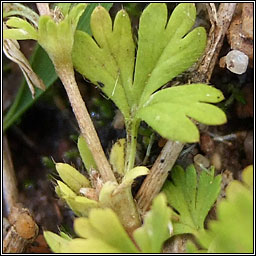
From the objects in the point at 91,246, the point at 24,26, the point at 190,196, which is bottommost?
the point at 190,196

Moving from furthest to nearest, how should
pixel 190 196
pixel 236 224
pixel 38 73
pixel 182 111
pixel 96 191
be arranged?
pixel 38 73 < pixel 190 196 < pixel 96 191 < pixel 182 111 < pixel 236 224

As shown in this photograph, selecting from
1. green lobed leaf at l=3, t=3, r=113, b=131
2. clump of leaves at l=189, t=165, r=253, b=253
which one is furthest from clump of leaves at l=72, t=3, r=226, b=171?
clump of leaves at l=189, t=165, r=253, b=253


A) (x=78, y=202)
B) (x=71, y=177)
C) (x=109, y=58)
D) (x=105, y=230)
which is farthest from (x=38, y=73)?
(x=105, y=230)

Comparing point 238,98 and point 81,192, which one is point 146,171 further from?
point 238,98

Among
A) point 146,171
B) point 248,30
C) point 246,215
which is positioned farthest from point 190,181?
point 248,30

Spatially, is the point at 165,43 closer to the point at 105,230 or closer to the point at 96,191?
the point at 96,191

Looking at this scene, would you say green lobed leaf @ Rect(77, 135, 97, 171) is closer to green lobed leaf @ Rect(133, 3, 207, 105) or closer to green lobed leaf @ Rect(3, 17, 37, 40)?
green lobed leaf @ Rect(133, 3, 207, 105)
